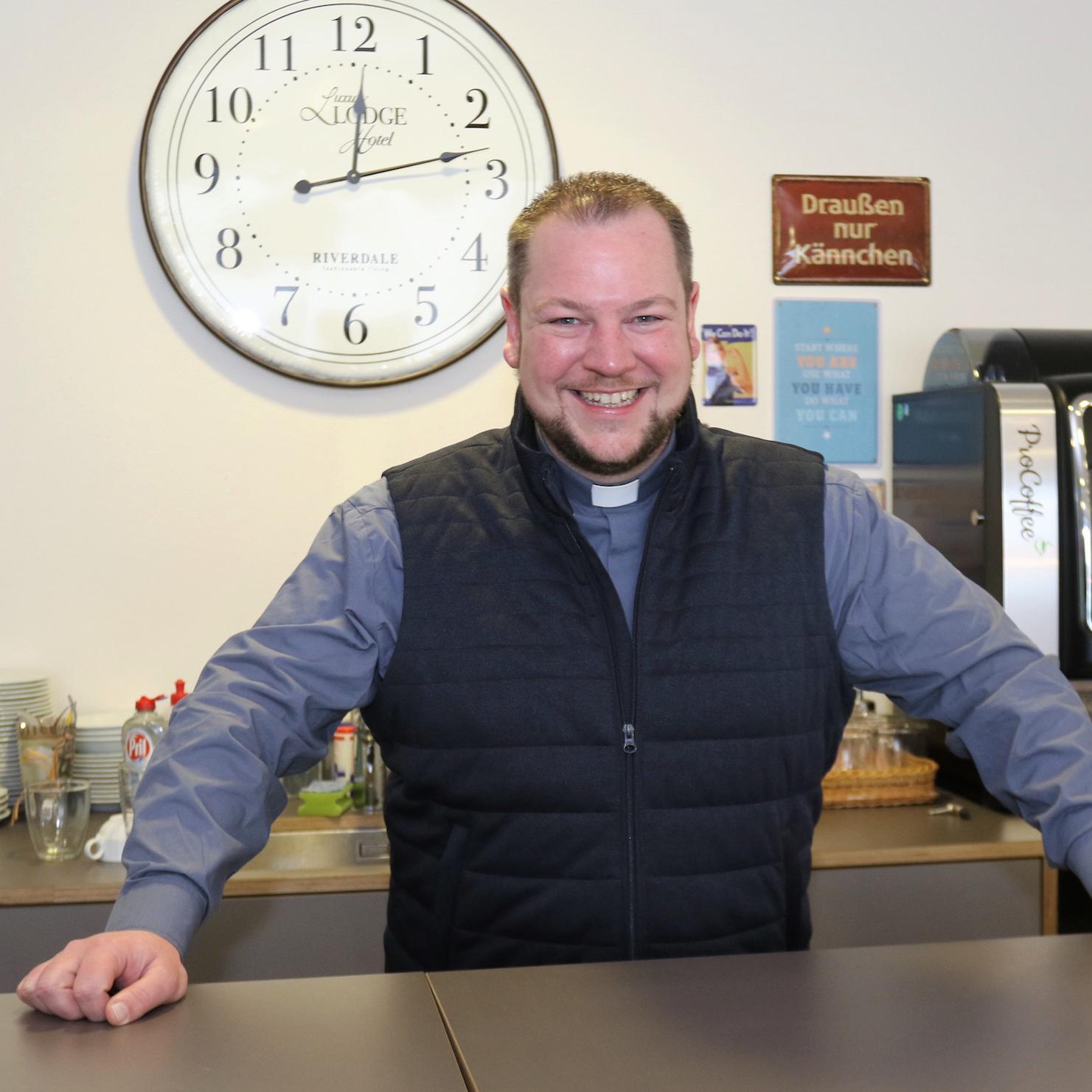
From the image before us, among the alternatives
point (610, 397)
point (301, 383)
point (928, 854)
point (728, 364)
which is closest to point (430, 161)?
point (301, 383)

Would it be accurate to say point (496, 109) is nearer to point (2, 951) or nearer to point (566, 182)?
point (566, 182)

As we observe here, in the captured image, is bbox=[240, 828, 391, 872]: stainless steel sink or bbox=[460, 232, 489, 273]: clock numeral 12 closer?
bbox=[240, 828, 391, 872]: stainless steel sink

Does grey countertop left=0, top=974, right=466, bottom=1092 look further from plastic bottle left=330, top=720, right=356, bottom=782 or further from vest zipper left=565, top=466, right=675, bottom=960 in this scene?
plastic bottle left=330, top=720, right=356, bottom=782

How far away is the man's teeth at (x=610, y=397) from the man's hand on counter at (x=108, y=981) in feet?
2.84

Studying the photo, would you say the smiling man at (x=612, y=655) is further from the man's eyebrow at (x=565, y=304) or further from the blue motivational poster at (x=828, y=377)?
the blue motivational poster at (x=828, y=377)

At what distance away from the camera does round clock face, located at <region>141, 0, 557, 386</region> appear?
242cm

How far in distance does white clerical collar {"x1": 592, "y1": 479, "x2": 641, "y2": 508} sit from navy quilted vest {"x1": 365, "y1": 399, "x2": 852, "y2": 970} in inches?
3.1

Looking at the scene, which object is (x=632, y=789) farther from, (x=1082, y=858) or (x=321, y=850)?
(x=321, y=850)

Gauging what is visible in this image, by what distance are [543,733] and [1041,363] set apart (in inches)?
55.8

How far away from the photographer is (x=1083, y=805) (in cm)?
136

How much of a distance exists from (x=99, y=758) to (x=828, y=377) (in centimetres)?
165

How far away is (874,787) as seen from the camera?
237cm

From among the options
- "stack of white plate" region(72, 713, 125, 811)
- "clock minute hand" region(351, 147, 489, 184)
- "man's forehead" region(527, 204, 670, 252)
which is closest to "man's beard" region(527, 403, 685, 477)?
"man's forehead" region(527, 204, 670, 252)

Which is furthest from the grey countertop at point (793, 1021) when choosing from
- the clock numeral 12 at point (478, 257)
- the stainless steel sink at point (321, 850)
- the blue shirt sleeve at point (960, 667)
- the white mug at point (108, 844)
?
the clock numeral 12 at point (478, 257)
